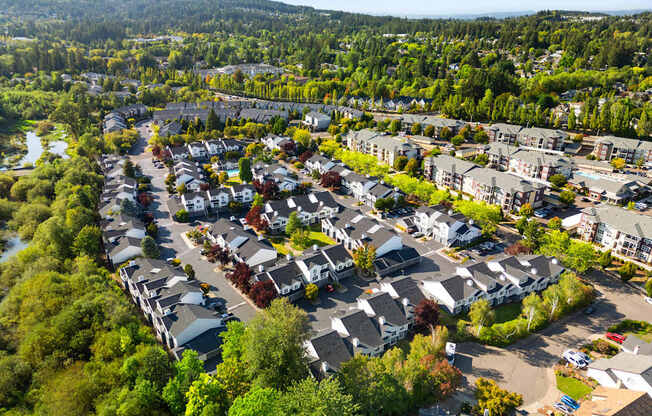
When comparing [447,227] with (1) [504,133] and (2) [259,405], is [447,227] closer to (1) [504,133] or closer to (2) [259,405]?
(2) [259,405]

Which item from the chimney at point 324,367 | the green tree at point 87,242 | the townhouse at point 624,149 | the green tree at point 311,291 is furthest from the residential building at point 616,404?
the townhouse at point 624,149

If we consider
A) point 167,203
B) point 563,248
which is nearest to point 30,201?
point 167,203

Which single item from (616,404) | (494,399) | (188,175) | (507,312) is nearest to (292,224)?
(188,175)

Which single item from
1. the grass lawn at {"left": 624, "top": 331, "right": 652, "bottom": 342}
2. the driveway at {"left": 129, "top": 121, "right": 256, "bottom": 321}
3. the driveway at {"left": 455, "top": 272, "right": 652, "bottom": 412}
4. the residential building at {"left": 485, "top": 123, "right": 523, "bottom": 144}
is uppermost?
the residential building at {"left": 485, "top": 123, "right": 523, "bottom": 144}

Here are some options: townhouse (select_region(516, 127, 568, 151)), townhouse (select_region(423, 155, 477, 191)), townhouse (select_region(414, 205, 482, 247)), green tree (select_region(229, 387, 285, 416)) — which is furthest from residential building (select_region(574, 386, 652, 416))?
townhouse (select_region(516, 127, 568, 151))

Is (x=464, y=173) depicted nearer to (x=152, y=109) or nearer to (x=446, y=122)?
(x=446, y=122)

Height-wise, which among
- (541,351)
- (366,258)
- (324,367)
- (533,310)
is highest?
(533,310)

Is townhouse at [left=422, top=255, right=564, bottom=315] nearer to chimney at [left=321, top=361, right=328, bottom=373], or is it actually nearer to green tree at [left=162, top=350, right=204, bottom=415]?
chimney at [left=321, top=361, right=328, bottom=373]

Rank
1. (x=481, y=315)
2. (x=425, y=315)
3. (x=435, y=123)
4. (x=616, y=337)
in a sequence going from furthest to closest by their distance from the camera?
(x=435, y=123) < (x=425, y=315) < (x=616, y=337) < (x=481, y=315)
